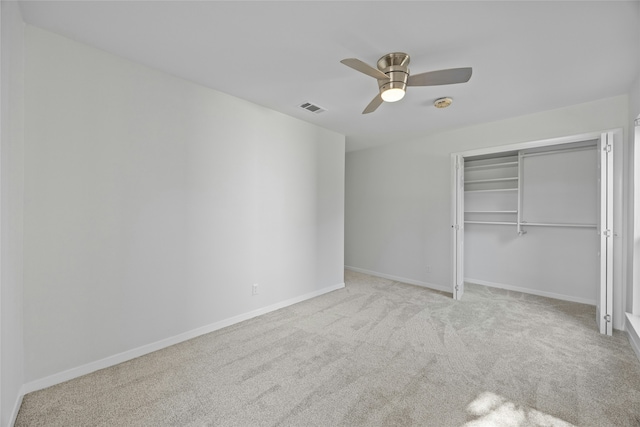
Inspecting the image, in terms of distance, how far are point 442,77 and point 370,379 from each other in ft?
7.80

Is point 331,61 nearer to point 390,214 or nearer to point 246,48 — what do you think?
point 246,48

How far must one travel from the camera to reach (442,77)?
2.08 m

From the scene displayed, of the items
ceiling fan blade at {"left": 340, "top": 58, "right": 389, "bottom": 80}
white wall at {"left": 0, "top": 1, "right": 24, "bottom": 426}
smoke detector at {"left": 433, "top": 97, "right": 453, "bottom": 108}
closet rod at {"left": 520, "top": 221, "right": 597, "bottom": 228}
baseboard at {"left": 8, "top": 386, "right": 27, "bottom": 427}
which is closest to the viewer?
white wall at {"left": 0, "top": 1, "right": 24, "bottom": 426}

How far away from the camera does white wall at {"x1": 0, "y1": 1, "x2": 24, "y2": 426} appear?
1.46 m

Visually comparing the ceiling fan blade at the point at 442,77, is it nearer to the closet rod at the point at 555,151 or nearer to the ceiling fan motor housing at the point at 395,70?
the ceiling fan motor housing at the point at 395,70

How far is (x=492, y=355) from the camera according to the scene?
93.8 inches

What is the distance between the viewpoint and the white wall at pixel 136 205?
193cm

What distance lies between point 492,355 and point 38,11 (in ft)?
14.0

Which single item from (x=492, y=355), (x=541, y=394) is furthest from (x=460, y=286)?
(x=541, y=394)

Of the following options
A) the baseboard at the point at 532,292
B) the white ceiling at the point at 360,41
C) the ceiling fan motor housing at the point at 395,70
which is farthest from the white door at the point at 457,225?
the ceiling fan motor housing at the point at 395,70

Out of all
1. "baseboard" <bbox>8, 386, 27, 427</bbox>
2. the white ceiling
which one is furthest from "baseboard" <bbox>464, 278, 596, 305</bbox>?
"baseboard" <bbox>8, 386, 27, 427</bbox>

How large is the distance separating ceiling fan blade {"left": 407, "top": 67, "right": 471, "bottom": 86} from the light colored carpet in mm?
2292

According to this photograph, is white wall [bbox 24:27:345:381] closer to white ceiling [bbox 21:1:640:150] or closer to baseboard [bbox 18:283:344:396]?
baseboard [bbox 18:283:344:396]

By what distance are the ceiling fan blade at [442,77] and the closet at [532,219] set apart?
84.7 inches
